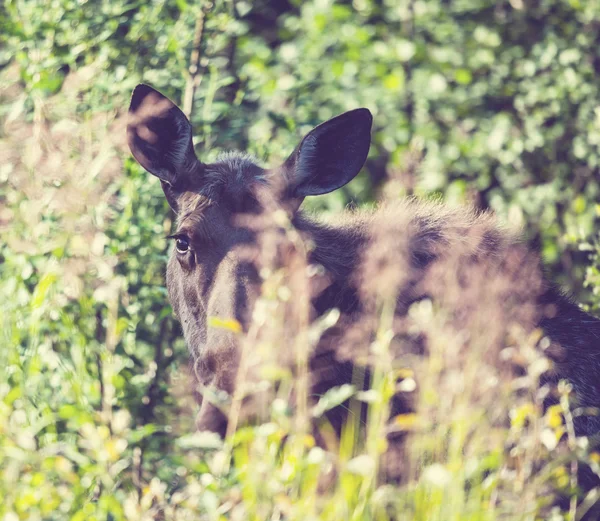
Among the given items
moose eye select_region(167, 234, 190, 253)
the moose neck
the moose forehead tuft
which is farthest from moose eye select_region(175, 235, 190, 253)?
the moose neck

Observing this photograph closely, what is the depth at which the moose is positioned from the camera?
4105 mm

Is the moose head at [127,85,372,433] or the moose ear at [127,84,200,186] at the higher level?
the moose ear at [127,84,200,186]

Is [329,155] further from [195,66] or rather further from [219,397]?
[219,397]

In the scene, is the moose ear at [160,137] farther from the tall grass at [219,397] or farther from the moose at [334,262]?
the tall grass at [219,397]

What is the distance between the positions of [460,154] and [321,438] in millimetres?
4580

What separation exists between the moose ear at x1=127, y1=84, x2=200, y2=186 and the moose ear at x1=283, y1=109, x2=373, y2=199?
20.7 inches

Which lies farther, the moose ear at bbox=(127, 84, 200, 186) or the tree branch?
the tree branch

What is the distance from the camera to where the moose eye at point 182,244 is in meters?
4.36

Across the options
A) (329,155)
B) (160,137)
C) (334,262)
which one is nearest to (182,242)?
(160,137)

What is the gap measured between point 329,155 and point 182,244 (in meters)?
0.90

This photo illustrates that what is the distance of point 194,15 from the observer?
554 centimetres

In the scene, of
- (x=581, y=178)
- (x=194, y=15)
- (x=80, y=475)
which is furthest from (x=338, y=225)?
(x=581, y=178)

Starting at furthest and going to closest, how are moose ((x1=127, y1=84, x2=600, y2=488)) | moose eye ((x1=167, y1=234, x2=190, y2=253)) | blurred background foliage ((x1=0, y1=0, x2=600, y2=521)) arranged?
1. moose eye ((x1=167, y1=234, x2=190, y2=253))
2. moose ((x1=127, y1=84, x2=600, y2=488))
3. blurred background foliage ((x1=0, y1=0, x2=600, y2=521))

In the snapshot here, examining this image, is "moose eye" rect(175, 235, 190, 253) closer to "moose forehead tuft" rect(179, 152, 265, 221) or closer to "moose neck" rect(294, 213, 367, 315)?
"moose forehead tuft" rect(179, 152, 265, 221)
